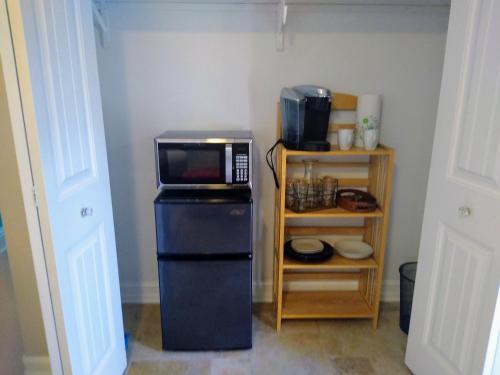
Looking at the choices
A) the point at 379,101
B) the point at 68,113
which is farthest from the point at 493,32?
the point at 68,113

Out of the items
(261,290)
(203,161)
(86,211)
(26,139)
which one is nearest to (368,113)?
(203,161)

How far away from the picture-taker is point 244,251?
5.62 feet

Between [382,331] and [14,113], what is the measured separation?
2.08 metres

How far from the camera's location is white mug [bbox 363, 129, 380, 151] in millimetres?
1798

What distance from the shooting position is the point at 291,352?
188 cm

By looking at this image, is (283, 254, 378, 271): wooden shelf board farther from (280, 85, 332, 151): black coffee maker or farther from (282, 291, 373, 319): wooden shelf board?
(280, 85, 332, 151): black coffee maker

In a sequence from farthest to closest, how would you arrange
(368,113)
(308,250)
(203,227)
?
(308,250) → (368,113) → (203,227)

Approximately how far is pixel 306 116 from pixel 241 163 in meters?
0.41

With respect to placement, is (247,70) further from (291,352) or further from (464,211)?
(291,352)

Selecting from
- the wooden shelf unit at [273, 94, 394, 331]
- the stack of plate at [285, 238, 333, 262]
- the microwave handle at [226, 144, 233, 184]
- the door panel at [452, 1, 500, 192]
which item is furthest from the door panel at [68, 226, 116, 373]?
the door panel at [452, 1, 500, 192]

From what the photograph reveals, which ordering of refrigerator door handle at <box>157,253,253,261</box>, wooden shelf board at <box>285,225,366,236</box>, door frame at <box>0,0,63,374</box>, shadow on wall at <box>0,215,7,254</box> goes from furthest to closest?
wooden shelf board at <box>285,225,366,236</box>, refrigerator door handle at <box>157,253,253,261</box>, shadow on wall at <box>0,215,7,254</box>, door frame at <box>0,0,63,374</box>

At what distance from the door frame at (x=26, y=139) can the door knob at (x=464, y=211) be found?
1440mm

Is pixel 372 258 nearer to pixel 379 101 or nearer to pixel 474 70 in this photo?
pixel 379 101

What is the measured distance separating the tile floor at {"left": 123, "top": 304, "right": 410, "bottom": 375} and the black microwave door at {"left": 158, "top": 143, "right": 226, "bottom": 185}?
36.3 inches
